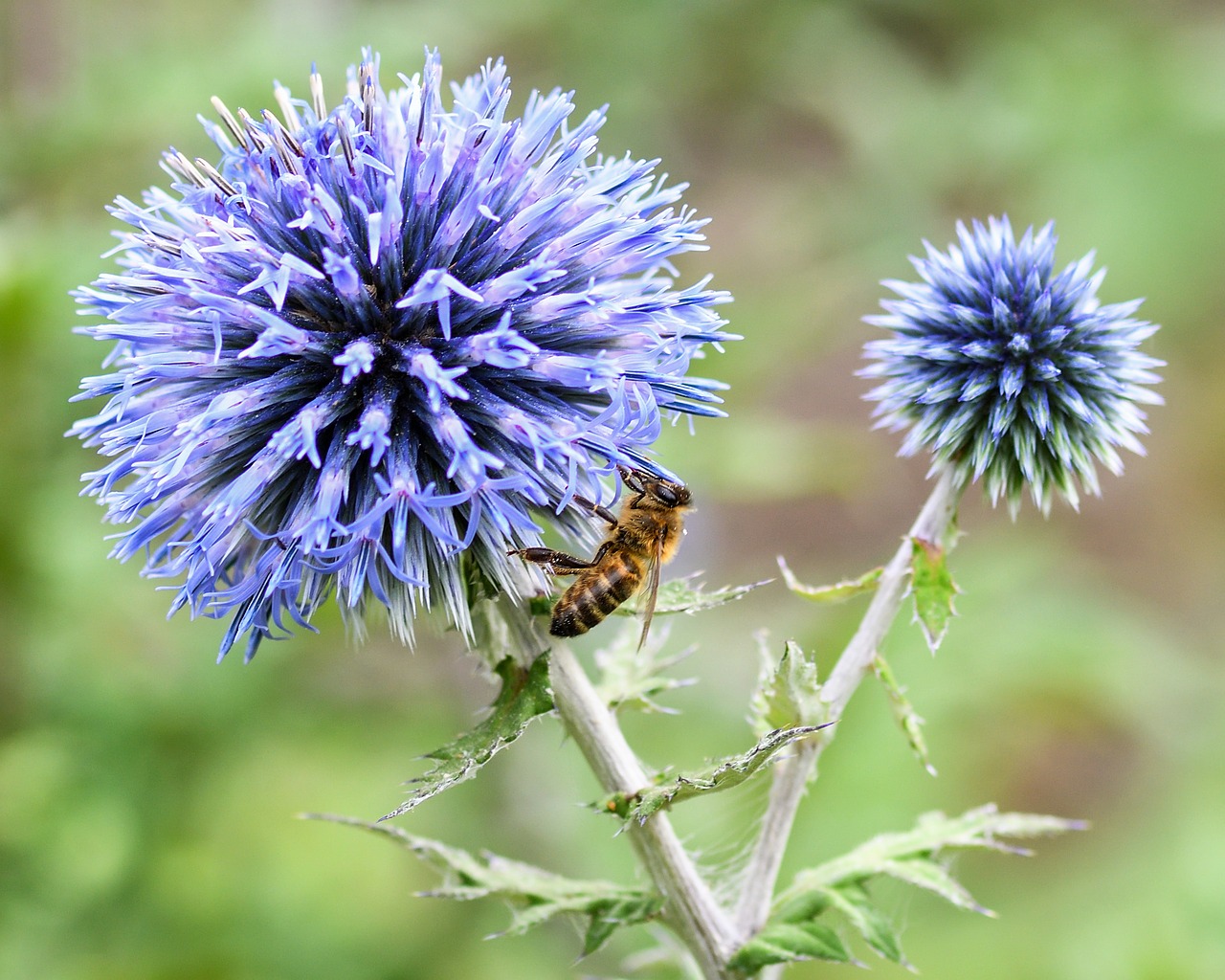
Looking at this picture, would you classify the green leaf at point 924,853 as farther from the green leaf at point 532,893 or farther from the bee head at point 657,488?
the bee head at point 657,488

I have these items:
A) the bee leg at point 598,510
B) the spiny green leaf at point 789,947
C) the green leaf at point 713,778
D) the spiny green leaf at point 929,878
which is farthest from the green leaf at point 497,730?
the spiny green leaf at point 929,878

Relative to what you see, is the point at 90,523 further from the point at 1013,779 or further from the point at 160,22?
the point at 160,22

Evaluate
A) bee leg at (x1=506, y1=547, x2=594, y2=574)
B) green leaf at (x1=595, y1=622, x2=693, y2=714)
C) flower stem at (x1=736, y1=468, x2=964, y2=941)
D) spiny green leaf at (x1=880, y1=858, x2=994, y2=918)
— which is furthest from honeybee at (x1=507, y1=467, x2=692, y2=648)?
spiny green leaf at (x1=880, y1=858, x2=994, y2=918)

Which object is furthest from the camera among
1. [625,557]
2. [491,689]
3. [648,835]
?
[491,689]

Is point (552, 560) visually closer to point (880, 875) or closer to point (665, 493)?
point (665, 493)

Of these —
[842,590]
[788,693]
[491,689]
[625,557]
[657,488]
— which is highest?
[491,689]

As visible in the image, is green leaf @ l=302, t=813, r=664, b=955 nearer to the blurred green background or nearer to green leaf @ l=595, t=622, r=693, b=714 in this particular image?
green leaf @ l=595, t=622, r=693, b=714

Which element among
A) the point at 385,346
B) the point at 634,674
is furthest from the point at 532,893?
the point at 385,346
